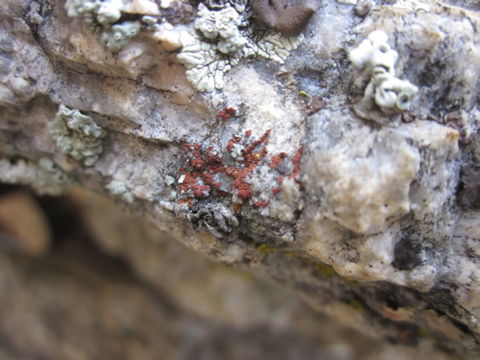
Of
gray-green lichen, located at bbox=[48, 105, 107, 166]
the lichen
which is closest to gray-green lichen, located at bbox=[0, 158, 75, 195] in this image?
gray-green lichen, located at bbox=[48, 105, 107, 166]

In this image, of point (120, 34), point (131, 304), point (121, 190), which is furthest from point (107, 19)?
point (131, 304)

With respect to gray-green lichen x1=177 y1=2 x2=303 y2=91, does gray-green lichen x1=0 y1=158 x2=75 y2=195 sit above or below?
below

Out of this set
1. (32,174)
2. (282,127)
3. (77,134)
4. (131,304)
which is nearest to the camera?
(282,127)

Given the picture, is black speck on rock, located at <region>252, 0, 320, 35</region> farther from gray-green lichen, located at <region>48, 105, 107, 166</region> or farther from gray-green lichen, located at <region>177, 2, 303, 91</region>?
gray-green lichen, located at <region>48, 105, 107, 166</region>

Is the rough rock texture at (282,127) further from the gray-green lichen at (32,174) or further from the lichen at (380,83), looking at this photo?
the gray-green lichen at (32,174)

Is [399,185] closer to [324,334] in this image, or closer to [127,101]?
[127,101]

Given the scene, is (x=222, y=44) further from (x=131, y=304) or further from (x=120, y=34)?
(x=131, y=304)
